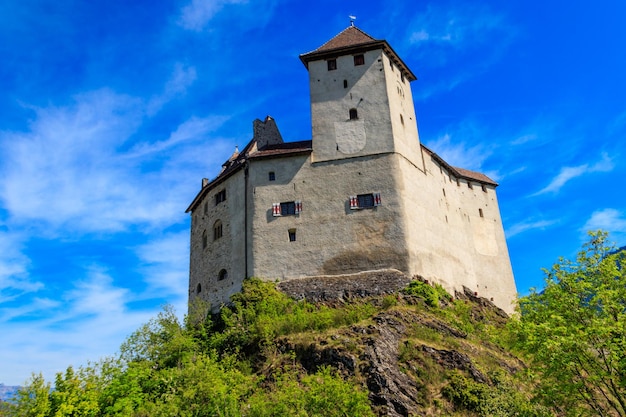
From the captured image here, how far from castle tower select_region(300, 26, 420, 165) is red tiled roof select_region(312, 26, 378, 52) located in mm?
74

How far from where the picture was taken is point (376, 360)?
28406 mm

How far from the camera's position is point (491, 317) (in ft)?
135

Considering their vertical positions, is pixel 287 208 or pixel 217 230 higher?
pixel 217 230

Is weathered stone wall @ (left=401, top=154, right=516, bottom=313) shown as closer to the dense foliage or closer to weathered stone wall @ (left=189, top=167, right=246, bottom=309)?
the dense foliage

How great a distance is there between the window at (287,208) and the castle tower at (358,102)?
3.50m

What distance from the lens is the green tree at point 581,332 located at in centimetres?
1995

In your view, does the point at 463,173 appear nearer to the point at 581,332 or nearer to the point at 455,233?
the point at 455,233

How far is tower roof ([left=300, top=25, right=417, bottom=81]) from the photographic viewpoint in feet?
138

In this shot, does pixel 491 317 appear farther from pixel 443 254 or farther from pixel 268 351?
pixel 268 351

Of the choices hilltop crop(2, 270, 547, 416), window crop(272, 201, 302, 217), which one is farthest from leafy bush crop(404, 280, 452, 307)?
window crop(272, 201, 302, 217)

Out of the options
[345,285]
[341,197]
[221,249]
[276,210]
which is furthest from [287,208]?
[345,285]

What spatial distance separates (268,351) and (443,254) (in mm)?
15749

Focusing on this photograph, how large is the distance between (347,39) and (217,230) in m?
17.3

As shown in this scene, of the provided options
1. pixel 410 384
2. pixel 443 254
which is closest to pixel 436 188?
pixel 443 254
